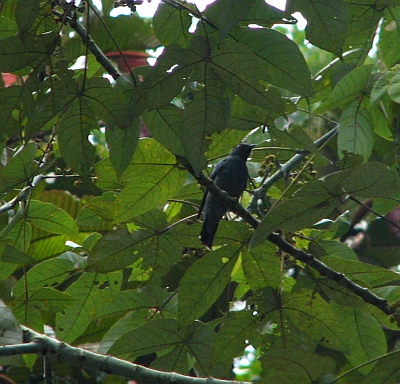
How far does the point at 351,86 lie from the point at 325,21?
74 centimetres

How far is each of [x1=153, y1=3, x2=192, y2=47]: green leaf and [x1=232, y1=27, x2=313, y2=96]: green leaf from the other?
305mm

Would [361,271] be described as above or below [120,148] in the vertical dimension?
below

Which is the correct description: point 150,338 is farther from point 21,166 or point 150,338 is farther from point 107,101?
point 107,101

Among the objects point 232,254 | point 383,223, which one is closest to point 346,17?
point 232,254

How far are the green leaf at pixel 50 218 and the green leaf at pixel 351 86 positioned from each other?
3.61 ft

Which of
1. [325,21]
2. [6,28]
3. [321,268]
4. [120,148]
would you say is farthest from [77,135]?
[321,268]

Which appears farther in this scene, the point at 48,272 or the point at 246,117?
the point at 48,272

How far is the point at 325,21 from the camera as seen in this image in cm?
159

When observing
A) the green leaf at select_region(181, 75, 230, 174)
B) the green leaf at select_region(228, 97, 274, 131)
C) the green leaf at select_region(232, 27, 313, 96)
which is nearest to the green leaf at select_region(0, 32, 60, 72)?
the green leaf at select_region(181, 75, 230, 174)

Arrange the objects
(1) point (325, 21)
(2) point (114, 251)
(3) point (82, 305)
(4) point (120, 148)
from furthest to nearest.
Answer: (3) point (82, 305)
(2) point (114, 251)
(4) point (120, 148)
(1) point (325, 21)

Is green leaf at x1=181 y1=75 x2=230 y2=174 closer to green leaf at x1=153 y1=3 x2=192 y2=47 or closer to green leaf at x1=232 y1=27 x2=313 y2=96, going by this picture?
green leaf at x1=232 y1=27 x2=313 y2=96

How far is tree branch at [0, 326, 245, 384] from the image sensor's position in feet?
5.90

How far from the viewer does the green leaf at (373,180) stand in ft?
5.85

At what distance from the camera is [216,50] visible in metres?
1.66
